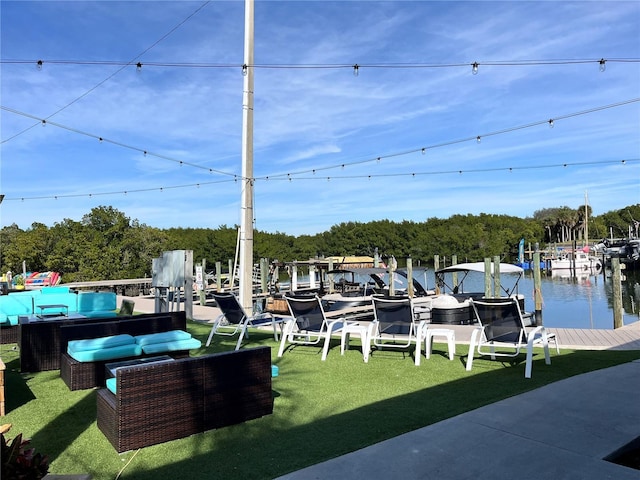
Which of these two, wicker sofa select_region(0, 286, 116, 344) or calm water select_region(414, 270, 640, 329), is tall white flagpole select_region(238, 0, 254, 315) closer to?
wicker sofa select_region(0, 286, 116, 344)

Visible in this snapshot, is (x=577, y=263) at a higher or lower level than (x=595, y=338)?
higher

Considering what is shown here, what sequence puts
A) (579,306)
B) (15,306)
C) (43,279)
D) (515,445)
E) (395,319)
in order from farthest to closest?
(43,279)
(579,306)
(15,306)
(395,319)
(515,445)

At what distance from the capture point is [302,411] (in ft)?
12.2

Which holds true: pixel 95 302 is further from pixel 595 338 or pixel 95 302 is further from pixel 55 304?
pixel 595 338

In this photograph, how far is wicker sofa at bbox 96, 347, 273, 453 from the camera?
9.82 ft

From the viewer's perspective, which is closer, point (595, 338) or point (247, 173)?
point (595, 338)

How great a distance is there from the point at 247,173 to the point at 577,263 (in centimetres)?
4698

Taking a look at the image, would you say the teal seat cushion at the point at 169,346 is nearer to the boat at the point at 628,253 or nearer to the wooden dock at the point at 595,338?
the wooden dock at the point at 595,338

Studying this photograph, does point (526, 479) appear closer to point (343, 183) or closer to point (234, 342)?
point (234, 342)

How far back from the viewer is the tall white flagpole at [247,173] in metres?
7.79

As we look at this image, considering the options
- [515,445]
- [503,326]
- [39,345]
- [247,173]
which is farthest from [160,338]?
[247,173]

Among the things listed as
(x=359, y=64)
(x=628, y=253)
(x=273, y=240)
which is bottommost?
(x=628, y=253)

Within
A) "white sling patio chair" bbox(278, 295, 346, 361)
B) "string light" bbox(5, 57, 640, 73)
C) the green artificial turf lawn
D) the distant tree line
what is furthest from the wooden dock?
the distant tree line

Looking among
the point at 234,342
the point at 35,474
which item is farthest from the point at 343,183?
the point at 35,474
